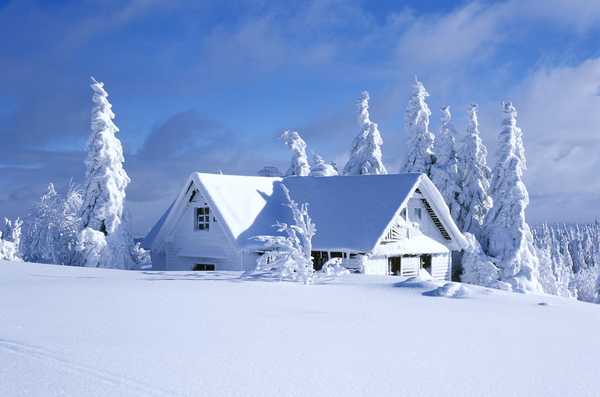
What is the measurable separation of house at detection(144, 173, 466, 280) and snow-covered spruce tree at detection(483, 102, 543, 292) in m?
5.82

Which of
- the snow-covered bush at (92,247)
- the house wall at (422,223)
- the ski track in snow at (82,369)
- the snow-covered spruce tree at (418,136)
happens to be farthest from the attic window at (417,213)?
the ski track in snow at (82,369)

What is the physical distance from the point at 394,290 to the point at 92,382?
10476 millimetres

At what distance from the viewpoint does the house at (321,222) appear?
1023 inches

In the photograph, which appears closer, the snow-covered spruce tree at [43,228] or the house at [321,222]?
the house at [321,222]

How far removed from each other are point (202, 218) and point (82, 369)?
21.3 m

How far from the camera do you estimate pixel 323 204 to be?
2856 centimetres

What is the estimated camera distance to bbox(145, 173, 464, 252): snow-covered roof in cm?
2598

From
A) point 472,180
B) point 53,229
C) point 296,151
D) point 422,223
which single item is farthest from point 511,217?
point 53,229

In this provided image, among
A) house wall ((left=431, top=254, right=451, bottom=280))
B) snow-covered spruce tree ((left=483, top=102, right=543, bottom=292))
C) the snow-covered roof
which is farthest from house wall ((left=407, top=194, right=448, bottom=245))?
snow-covered spruce tree ((left=483, top=102, right=543, bottom=292))

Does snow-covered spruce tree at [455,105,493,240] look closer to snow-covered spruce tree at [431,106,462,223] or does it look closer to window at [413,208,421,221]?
snow-covered spruce tree at [431,106,462,223]

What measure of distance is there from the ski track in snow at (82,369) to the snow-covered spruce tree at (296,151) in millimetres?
36999

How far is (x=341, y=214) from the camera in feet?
90.1

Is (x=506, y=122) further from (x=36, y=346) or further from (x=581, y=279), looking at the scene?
(x=581, y=279)

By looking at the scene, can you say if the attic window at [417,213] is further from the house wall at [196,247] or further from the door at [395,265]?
the house wall at [196,247]
